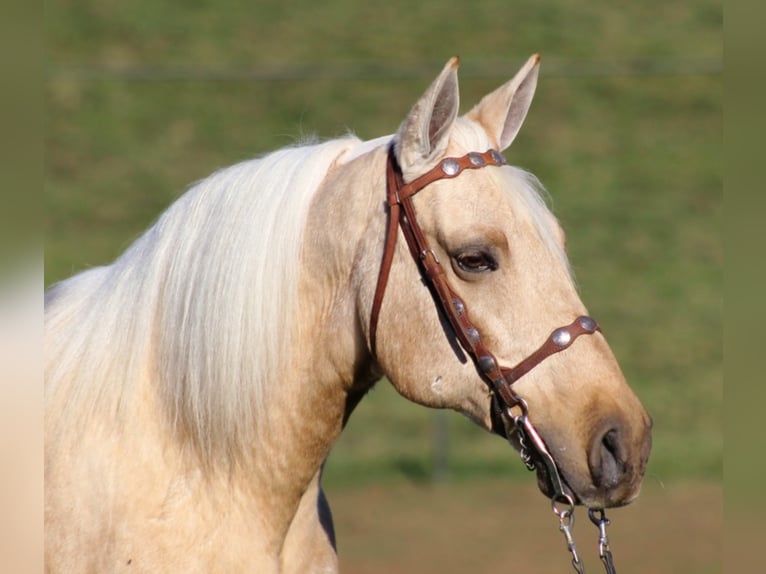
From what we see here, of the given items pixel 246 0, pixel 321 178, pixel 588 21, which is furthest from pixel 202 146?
pixel 321 178

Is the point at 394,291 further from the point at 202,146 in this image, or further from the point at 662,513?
the point at 202,146

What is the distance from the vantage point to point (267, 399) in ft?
9.72

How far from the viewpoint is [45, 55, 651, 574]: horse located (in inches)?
110

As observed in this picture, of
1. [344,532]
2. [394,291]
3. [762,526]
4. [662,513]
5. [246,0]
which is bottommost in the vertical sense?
[662,513]

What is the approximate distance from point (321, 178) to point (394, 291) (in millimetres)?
440

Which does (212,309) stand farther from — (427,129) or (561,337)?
(561,337)

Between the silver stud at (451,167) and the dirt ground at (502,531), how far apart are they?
20.0ft

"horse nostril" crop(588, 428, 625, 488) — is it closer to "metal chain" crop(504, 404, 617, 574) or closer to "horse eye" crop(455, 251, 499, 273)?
"metal chain" crop(504, 404, 617, 574)

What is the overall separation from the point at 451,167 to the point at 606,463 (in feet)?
2.90

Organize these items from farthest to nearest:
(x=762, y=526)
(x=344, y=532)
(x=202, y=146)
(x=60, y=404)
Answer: (x=202, y=146) → (x=344, y=532) → (x=60, y=404) → (x=762, y=526)

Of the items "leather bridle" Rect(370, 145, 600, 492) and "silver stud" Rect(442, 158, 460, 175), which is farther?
"silver stud" Rect(442, 158, 460, 175)

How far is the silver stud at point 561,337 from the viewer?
107 inches

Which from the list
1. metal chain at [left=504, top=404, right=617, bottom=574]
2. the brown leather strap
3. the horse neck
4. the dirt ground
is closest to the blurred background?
the dirt ground

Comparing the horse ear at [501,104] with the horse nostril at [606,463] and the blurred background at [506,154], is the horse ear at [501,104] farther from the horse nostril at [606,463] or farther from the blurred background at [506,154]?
the blurred background at [506,154]
